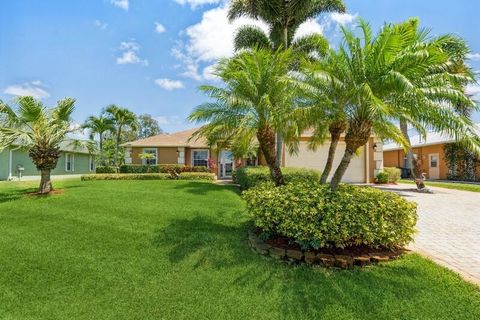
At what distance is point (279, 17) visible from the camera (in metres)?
18.2

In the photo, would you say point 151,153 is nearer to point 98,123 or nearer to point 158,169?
point 158,169

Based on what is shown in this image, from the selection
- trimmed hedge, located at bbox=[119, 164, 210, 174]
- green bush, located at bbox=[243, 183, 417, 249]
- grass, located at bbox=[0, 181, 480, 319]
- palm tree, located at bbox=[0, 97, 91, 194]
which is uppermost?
palm tree, located at bbox=[0, 97, 91, 194]

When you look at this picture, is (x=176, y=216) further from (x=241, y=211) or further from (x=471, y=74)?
(x=471, y=74)

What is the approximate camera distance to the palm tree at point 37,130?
12.0 metres

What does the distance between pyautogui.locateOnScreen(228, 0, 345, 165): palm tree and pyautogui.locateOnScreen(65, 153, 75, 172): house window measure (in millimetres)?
22427

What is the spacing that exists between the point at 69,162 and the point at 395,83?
33.6m

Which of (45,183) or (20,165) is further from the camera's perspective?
(20,165)

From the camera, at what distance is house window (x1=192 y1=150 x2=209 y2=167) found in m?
26.6

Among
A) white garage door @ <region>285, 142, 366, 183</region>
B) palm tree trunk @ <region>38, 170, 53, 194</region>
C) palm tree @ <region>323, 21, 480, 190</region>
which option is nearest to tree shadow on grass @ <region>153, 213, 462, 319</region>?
palm tree @ <region>323, 21, 480, 190</region>

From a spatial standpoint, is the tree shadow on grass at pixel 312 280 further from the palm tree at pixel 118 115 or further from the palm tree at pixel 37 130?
the palm tree at pixel 118 115

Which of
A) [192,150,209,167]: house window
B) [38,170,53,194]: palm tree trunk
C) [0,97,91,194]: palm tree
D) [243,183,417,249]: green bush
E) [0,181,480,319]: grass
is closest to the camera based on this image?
[0,181,480,319]: grass

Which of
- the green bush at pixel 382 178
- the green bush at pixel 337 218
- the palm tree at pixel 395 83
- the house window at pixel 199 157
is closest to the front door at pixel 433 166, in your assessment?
the green bush at pixel 382 178

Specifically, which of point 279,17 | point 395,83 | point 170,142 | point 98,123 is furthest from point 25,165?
point 395,83

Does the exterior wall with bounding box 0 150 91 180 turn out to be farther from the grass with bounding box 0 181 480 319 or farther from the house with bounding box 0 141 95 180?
the grass with bounding box 0 181 480 319
